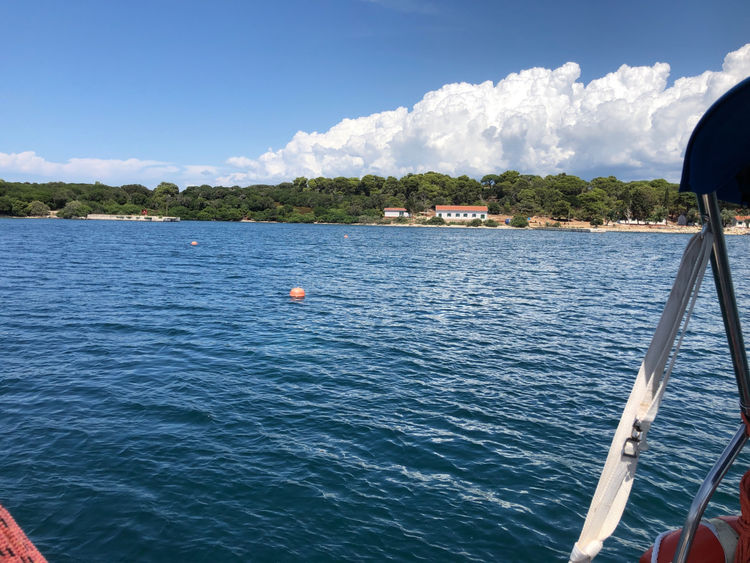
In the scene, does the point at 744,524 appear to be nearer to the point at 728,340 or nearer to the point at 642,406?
the point at 642,406

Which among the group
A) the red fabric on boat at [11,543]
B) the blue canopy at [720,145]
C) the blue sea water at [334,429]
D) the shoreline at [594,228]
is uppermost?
the shoreline at [594,228]

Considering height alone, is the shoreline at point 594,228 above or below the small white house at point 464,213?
below

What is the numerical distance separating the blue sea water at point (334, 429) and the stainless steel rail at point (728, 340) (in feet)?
18.8

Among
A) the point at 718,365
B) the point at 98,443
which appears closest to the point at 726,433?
the point at 718,365

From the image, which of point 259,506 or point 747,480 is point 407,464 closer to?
point 259,506

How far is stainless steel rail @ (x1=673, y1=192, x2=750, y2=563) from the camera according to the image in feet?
12.0

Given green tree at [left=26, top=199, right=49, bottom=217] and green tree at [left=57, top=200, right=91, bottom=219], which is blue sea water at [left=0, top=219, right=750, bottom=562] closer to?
green tree at [left=26, top=199, right=49, bottom=217]

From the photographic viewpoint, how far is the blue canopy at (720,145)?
331 centimetres

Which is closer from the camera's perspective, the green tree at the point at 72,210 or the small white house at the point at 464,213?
the green tree at the point at 72,210

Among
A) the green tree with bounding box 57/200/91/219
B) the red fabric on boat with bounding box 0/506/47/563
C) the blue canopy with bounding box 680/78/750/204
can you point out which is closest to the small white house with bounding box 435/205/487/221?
the green tree with bounding box 57/200/91/219

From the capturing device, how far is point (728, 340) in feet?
12.0

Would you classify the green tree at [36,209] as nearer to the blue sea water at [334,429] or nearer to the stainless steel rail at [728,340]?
the blue sea water at [334,429]

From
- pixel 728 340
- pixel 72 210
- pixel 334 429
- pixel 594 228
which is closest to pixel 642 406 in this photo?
pixel 728 340

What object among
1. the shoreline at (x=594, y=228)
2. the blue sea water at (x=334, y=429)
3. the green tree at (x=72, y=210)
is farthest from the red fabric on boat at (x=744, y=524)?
the green tree at (x=72, y=210)
